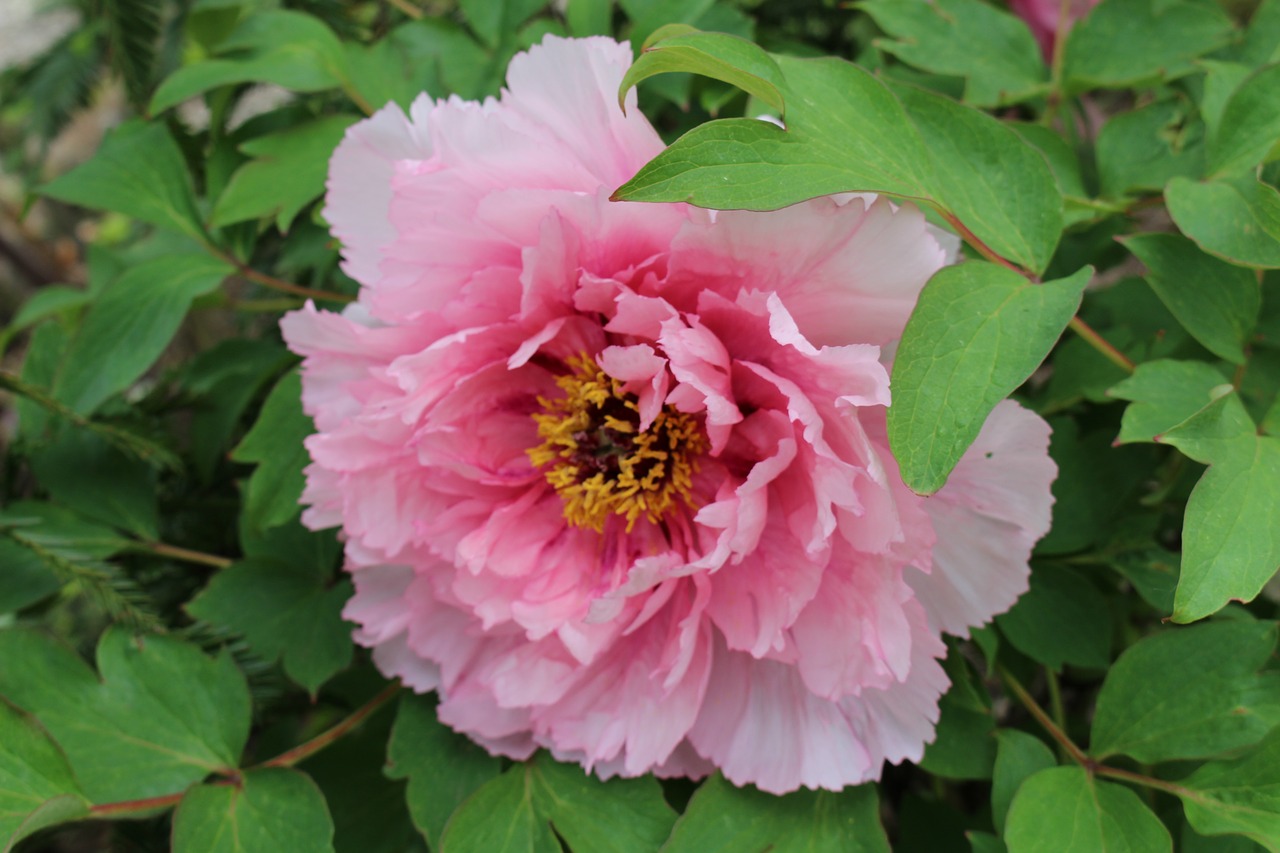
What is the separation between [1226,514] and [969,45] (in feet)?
1.37

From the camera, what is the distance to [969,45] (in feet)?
2.35

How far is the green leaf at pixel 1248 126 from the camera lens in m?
0.53

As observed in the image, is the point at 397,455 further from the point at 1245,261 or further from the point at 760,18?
the point at 760,18

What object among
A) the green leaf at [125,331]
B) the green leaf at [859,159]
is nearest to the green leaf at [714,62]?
the green leaf at [859,159]

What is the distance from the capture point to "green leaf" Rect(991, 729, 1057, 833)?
21.7 inches

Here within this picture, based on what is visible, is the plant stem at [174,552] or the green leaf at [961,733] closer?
the green leaf at [961,733]

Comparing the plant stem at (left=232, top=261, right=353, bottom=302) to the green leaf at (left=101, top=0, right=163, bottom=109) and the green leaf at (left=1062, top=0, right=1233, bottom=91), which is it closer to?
the green leaf at (left=101, top=0, right=163, bottom=109)

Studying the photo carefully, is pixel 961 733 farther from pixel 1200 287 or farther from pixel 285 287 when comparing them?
pixel 285 287

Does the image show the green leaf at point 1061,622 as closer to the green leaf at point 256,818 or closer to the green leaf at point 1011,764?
the green leaf at point 1011,764

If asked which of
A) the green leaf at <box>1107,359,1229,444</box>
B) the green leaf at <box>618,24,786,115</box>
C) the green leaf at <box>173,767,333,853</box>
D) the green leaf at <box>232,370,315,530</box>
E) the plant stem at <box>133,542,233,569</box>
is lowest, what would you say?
the plant stem at <box>133,542,233,569</box>

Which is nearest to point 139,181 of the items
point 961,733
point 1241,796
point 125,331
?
point 125,331

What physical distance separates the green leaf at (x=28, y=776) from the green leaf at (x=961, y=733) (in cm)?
49

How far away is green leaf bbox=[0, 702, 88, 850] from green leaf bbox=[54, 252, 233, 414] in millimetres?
264

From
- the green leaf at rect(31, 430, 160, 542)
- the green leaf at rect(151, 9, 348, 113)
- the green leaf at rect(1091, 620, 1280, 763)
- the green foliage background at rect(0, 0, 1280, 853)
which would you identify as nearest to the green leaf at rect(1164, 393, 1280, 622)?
the green foliage background at rect(0, 0, 1280, 853)
